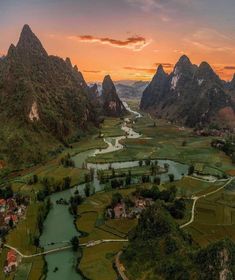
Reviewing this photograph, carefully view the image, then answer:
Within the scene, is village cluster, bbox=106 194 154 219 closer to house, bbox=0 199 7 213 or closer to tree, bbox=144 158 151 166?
house, bbox=0 199 7 213

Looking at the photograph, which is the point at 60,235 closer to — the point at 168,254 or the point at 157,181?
the point at 168,254

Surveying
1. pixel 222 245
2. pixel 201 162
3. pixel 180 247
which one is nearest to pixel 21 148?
pixel 201 162

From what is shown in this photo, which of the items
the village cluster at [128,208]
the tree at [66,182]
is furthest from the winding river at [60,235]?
the village cluster at [128,208]

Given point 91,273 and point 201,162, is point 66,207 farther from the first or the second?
point 201,162

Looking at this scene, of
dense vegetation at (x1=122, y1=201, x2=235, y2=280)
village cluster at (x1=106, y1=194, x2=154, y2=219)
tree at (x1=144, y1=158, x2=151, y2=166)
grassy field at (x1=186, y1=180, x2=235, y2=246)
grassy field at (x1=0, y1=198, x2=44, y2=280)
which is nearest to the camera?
dense vegetation at (x1=122, y1=201, x2=235, y2=280)

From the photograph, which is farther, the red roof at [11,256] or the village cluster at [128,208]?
the village cluster at [128,208]

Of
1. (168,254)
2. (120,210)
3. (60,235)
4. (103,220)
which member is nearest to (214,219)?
(120,210)

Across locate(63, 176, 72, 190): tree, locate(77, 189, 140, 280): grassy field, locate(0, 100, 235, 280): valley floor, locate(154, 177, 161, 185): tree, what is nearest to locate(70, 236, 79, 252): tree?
locate(0, 100, 235, 280): valley floor

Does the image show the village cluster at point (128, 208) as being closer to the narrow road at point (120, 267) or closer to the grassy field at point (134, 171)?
the narrow road at point (120, 267)

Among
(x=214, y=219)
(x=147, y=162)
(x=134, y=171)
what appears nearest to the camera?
(x=214, y=219)
